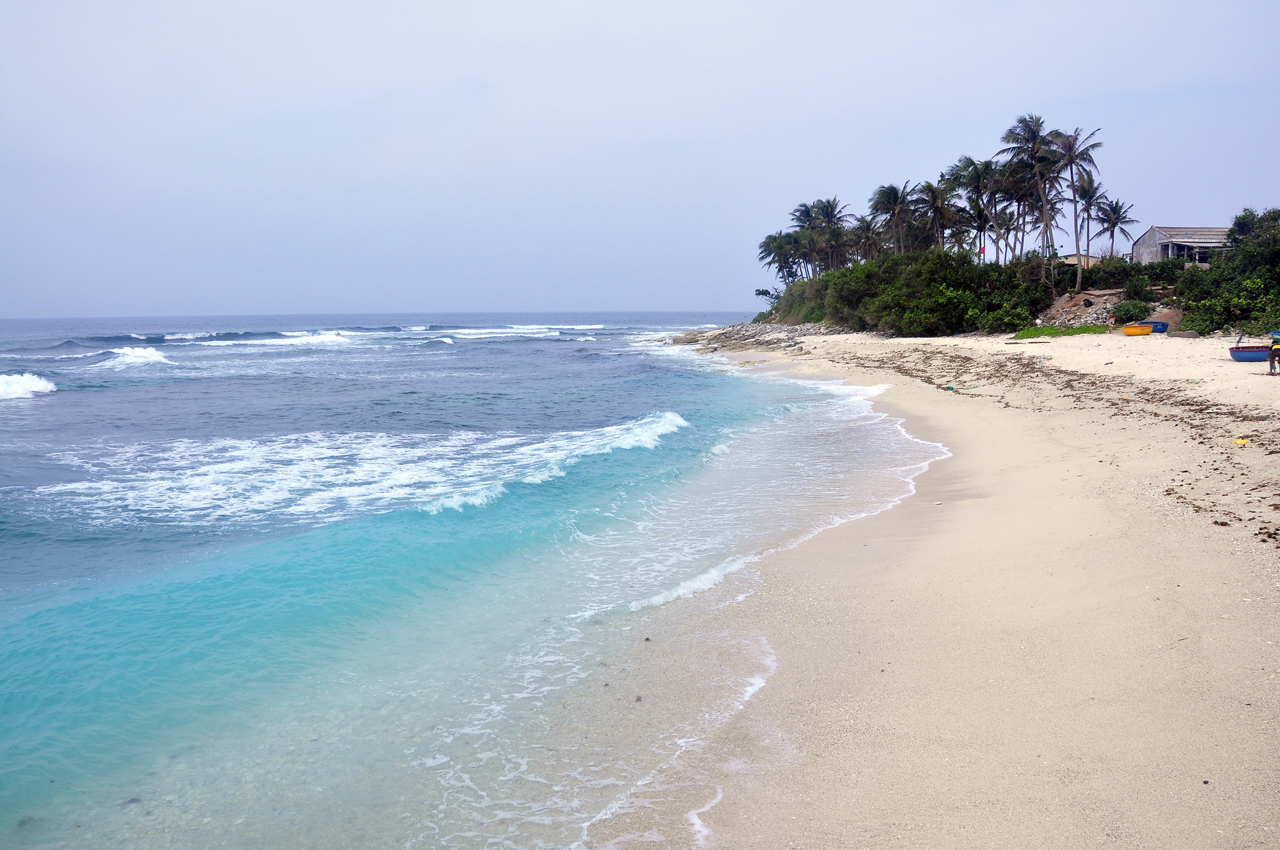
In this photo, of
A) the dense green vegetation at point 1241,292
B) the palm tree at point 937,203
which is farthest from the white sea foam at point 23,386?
the palm tree at point 937,203

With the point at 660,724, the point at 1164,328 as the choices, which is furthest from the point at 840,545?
the point at 1164,328

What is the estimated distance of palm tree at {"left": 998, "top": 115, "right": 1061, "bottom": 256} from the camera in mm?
37156

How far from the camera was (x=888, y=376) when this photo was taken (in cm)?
2548

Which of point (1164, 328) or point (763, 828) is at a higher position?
point (1164, 328)

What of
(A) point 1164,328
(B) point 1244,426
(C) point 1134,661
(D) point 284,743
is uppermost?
(A) point 1164,328

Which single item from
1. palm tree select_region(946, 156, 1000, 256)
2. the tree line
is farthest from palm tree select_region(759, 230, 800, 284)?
palm tree select_region(946, 156, 1000, 256)

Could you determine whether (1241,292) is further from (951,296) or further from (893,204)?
(893,204)

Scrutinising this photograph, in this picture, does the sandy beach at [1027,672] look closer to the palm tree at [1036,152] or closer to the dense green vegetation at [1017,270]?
the dense green vegetation at [1017,270]

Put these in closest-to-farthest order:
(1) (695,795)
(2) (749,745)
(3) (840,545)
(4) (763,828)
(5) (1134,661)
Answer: (4) (763,828)
(1) (695,795)
(2) (749,745)
(5) (1134,661)
(3) (840,545)

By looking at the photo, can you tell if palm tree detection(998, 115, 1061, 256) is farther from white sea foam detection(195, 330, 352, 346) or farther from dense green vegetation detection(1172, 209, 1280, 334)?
white sea foam detection(195, 330, 352, 346)

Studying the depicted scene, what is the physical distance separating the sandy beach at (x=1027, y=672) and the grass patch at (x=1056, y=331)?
1996 cm

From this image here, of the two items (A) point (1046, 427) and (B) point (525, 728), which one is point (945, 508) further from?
(B) point (525, 728)

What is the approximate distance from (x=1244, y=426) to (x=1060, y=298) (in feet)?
92.5

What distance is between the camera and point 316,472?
42.5 feet
